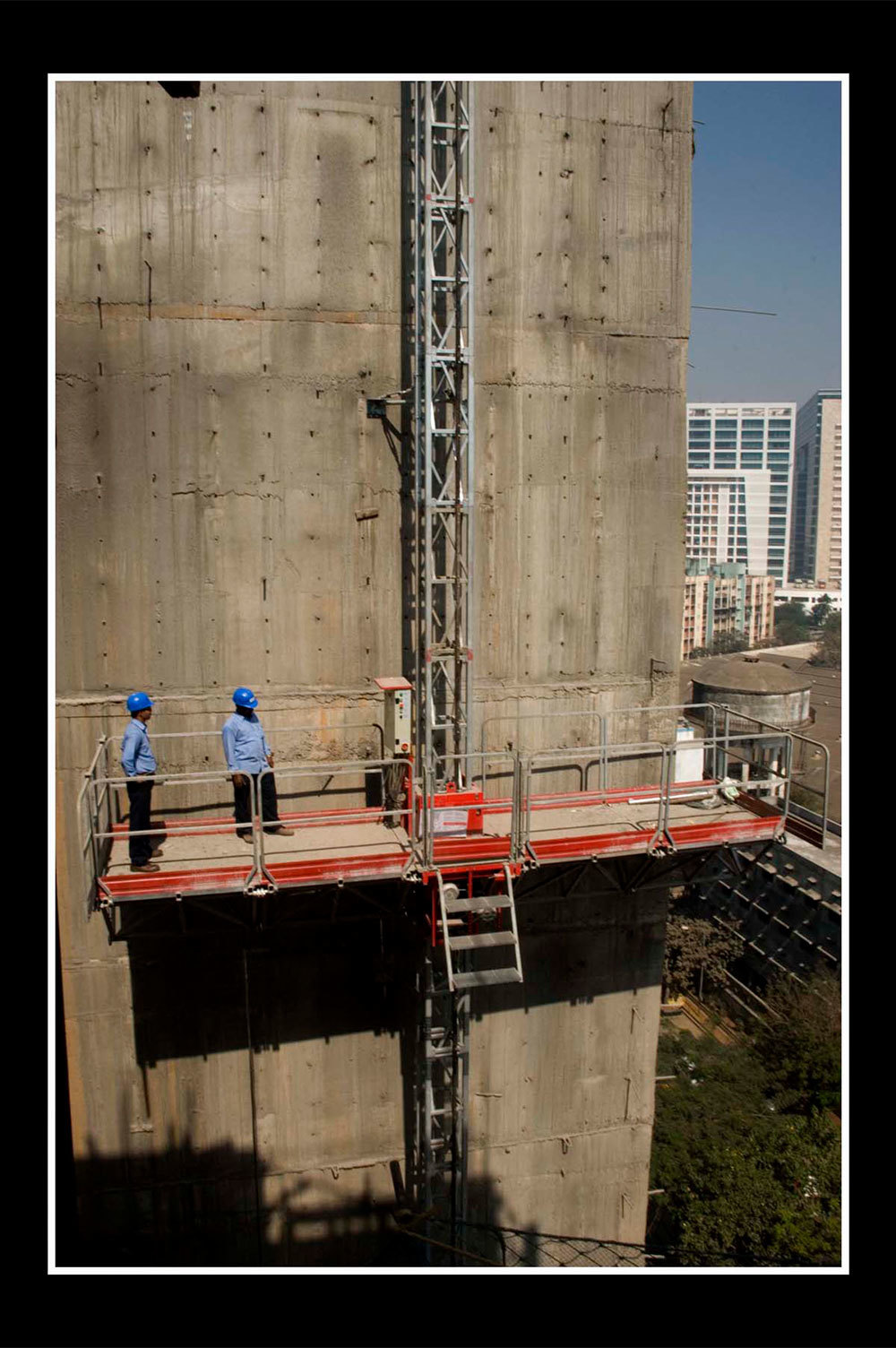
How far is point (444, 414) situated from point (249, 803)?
4.59 m

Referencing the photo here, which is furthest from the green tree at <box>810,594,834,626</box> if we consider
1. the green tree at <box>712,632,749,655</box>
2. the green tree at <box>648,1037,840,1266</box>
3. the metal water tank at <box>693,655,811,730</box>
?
the green tree at <box>648,1037,840,1266</box>

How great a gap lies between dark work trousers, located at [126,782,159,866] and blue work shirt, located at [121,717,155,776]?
146 millimetres

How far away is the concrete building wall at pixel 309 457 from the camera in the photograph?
9375 mm

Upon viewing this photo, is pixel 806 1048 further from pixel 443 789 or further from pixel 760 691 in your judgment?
pixel 443 789

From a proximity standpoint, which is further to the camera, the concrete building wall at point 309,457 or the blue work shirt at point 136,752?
the concrete building wall at point 309,457

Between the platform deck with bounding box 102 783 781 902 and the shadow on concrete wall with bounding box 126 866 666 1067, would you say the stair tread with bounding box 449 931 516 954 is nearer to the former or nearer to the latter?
the platform deck with bounding box 102 783 781 902

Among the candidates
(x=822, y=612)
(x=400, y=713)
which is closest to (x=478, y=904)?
(x=400, y=713)

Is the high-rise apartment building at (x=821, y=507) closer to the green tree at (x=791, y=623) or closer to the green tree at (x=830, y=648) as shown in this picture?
the green tree at (x=791, y=623)

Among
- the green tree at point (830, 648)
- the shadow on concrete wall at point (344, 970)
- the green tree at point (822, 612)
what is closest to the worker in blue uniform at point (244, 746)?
the shadow on concrete wall at point (344, 970)

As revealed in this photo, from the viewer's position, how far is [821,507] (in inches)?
6457

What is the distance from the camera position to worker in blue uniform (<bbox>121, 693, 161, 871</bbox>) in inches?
337

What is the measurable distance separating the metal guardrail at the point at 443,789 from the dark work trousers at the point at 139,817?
0.77 ft

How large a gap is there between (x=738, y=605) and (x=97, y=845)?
389 feet

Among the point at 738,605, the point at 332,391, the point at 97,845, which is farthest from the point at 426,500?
the point at 738,605
